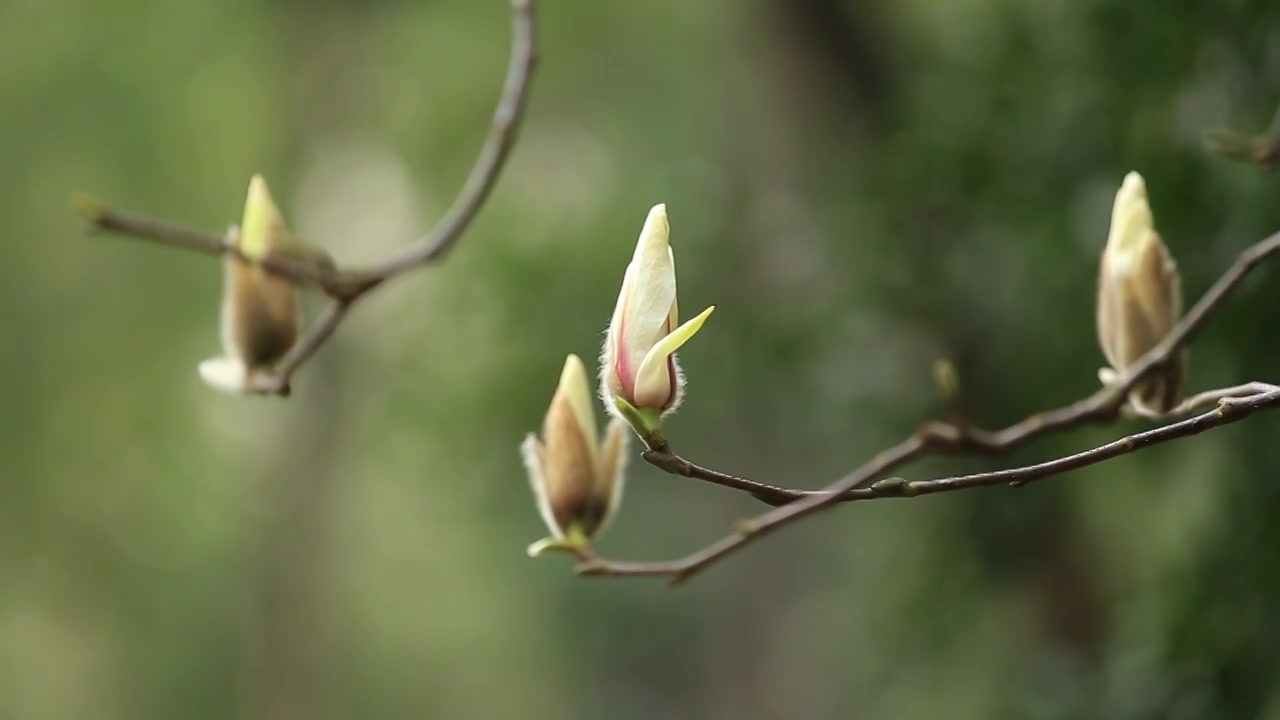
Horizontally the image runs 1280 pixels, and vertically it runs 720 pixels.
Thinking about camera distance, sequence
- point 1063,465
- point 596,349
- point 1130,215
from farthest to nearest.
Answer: point 596,349 → point 1130,215 → point 1063,465

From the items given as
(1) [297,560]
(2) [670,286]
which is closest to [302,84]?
(1) [297,560]

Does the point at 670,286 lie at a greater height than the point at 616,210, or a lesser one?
lesser

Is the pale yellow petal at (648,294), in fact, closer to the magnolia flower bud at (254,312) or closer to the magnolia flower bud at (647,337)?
the magnolia flower bud at (647,337)

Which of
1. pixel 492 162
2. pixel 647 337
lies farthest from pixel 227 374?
pixel 647 337

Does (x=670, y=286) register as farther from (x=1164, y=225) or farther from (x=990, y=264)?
(x=990, y=264)

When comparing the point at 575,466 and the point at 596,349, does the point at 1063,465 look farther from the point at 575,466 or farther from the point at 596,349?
the point at 596,349

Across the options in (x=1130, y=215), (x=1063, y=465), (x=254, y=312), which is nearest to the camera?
(x=1063, y=465)

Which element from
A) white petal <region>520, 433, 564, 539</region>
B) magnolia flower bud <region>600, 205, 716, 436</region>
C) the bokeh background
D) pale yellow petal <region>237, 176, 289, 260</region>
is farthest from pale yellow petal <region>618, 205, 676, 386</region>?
the bokeh background

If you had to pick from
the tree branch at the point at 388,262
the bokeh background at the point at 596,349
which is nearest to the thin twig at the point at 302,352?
the tree branch at the point at 388,262
